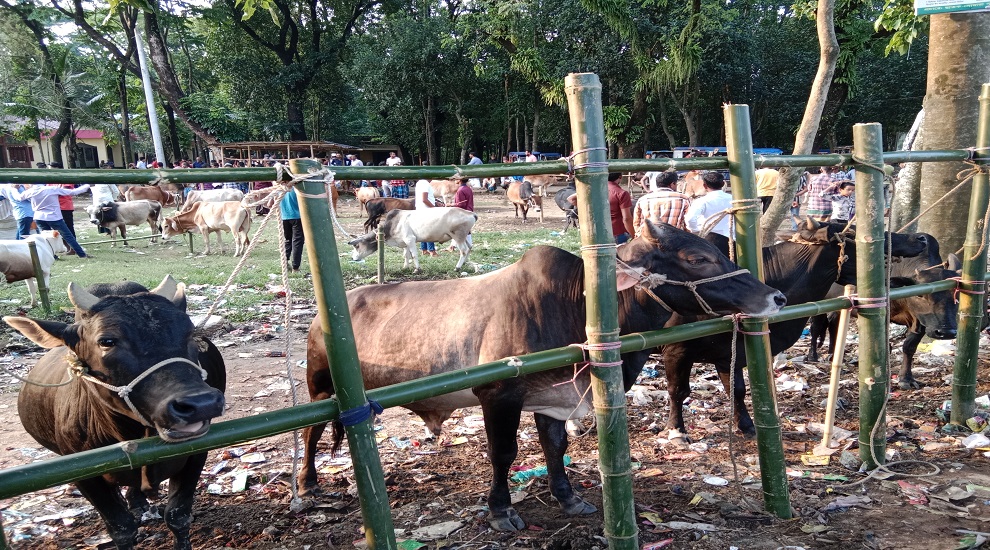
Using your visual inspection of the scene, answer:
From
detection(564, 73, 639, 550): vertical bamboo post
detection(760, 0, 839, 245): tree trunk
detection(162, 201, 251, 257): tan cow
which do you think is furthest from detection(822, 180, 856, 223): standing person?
detection(162, 201, 251, 257): tan cow

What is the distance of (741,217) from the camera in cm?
322

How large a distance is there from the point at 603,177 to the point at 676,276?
103cm

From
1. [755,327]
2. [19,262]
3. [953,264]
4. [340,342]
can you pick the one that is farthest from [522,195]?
[340,342]

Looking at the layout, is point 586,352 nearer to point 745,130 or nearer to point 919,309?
point 745,130

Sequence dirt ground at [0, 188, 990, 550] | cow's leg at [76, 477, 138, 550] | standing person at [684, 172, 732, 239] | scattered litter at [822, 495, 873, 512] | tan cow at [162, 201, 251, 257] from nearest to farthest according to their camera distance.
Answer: cow's leg at [76, 477, 138, 550] < dirt ground at [0, 188, 990, 550] < scattered litter at [822, 495, 873, 512] < standing person at [684, 172, 732, 239] < tan cow at [162, 201, 251, 257]

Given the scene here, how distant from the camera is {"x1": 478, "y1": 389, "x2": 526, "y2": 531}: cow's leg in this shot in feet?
11.8

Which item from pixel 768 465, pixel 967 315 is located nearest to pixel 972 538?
pixel 768 465

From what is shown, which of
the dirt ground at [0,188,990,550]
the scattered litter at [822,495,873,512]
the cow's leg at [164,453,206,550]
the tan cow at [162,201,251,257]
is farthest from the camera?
the tan cow at [162,201,251,257]

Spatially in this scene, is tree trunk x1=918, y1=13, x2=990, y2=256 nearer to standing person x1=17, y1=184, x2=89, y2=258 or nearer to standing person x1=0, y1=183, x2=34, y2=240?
standing person x1=17, y1=184, x2=89, y2=258

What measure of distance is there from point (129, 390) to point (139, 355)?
0.15 m

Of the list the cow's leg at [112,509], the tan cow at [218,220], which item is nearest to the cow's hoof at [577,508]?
the cow's leg at [112,509]

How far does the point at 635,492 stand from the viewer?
13.4ft

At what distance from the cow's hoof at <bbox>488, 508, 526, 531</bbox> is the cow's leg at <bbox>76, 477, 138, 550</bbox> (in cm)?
186

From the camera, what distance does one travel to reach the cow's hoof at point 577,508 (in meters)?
3.86
